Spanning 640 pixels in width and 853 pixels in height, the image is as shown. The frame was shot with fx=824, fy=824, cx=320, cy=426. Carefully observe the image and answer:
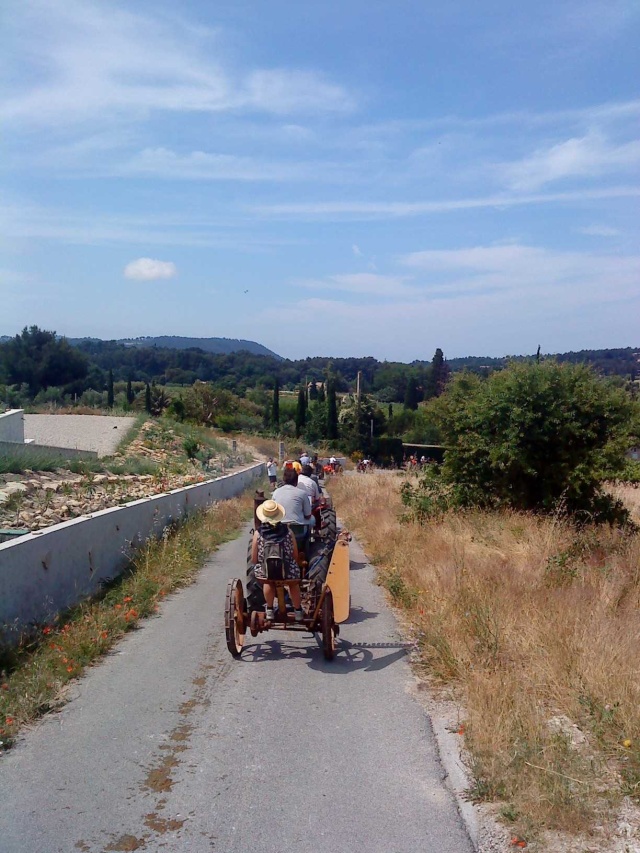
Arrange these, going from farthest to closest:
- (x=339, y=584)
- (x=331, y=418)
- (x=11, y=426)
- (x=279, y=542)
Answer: (x=331, y=418) < (x=11, y=426) < (x=339, y=584) < (x=279, y=542)

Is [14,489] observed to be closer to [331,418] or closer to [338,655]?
[338,655]

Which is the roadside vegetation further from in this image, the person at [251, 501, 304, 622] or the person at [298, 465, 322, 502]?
the person at [298, 465, 322, 502]

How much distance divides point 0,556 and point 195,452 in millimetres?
27072

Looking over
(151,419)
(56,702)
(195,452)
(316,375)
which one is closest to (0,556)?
(56,702)

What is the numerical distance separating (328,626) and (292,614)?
1.83 ft

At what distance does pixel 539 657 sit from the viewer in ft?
22.5

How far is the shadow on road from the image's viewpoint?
8.04 meters

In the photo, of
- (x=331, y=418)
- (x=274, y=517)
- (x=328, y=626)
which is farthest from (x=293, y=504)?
(x=331, y=418)

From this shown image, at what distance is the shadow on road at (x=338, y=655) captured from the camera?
804 centimetres

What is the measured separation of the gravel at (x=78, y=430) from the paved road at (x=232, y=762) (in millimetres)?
26875

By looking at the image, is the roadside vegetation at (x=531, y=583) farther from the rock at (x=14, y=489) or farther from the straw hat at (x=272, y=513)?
the rock at (x=14, y=489)

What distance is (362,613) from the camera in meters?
10.5

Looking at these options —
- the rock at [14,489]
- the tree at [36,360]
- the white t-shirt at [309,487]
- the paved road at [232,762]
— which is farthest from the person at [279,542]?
the tree at [36,360]

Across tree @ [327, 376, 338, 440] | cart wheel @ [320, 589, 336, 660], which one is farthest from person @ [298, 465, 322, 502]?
tree @ [327, 376, 338, 440]
